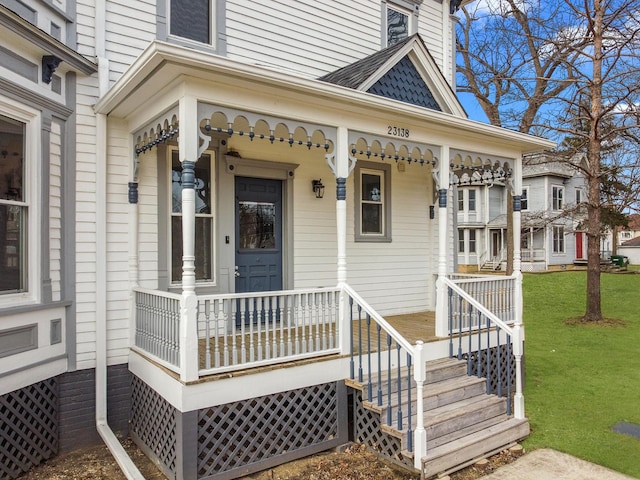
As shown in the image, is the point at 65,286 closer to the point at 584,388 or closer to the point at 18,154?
the point at 18,154

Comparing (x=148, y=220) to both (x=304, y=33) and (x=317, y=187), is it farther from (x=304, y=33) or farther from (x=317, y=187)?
(x=304, y=33)

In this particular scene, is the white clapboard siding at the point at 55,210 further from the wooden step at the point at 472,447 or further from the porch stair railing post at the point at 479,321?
the porch stair railing post at the point at 479,321

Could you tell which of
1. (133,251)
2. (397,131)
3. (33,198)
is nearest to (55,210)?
(33,198)

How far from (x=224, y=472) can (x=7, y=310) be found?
8.18 feet

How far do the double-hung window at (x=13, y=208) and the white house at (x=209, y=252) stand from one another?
19 millimetres

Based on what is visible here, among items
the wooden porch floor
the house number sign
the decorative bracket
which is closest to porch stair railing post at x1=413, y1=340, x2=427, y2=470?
the wooden porch floor

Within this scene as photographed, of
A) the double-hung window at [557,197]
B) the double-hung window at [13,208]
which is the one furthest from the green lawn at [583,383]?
the double-hung window at [557,197]

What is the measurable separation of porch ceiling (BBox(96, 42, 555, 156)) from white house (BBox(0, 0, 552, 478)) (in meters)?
0.02

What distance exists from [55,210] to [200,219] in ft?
5.56

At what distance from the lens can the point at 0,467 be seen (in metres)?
4.16

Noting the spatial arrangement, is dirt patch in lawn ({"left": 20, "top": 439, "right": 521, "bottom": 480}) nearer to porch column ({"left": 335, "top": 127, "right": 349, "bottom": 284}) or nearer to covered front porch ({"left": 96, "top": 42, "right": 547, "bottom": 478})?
covered front porch ({"left": 96, "top": 42, "right": 547, "bottom": 478})

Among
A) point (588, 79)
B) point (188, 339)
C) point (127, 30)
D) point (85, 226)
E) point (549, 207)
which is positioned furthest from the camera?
point (549, 207)

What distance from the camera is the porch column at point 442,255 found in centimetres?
596

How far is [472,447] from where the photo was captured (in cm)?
447
